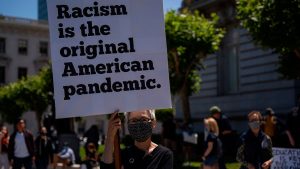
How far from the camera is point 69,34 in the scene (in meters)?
4.54

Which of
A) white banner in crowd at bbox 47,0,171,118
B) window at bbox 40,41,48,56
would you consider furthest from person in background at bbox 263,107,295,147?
window at bbox 40,41,48,56

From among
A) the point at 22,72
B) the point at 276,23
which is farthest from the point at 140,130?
the point at 22,72

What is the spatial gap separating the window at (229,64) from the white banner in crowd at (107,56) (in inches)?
918

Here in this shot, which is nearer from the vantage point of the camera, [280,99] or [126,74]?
[126,74]

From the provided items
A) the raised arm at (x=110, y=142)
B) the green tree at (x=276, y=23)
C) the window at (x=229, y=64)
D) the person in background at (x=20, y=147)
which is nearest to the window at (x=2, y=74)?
the window at (x=229, y=64)

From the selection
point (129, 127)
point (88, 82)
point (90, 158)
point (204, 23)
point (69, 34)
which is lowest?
point (90, 158)

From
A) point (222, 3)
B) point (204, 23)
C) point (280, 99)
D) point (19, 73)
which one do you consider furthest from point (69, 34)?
point (19, 73)

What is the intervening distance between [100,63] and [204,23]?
1796 cm

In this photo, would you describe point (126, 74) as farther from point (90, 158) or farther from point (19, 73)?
point (19, 73)

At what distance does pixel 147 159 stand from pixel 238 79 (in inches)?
947

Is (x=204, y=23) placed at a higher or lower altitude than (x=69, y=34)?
higher

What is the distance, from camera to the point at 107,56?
457 cm

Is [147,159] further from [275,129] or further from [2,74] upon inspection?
[2,74]

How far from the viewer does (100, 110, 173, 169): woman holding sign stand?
→ 13.8ft
